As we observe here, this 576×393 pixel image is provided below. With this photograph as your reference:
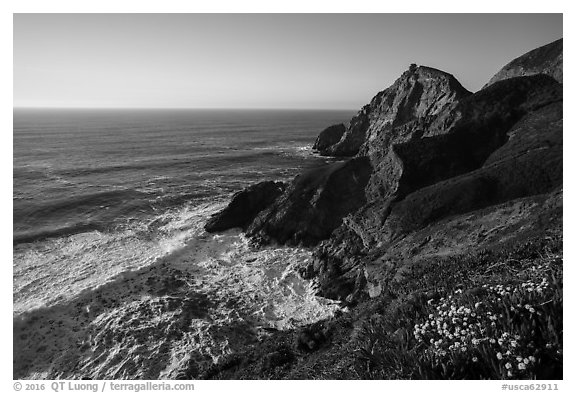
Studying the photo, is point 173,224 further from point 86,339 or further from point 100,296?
point 86,339

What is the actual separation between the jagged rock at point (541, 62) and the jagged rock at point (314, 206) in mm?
Result: 41603

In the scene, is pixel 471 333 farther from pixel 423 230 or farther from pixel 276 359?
pixel 423 230

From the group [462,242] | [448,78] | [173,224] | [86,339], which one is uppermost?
[448,78]

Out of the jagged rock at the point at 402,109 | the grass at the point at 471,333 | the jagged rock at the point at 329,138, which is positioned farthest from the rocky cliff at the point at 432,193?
the jagged rock at the point at 329,138

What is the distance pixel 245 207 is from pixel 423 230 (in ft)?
74.4

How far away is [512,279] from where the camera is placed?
10.1m

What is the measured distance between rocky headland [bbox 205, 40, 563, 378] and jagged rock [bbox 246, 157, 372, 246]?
141 millimetres

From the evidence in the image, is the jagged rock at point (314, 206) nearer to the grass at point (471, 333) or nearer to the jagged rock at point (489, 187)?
the jagged rock at point (489, 187)

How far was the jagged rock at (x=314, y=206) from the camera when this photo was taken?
35.5 metres

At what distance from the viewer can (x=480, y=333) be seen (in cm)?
792

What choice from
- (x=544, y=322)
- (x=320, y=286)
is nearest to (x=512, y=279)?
(x=544, y=322)

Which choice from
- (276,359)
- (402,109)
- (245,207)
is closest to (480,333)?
(276,359)

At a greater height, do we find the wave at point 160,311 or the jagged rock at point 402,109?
the jagged rock at point 402,109
